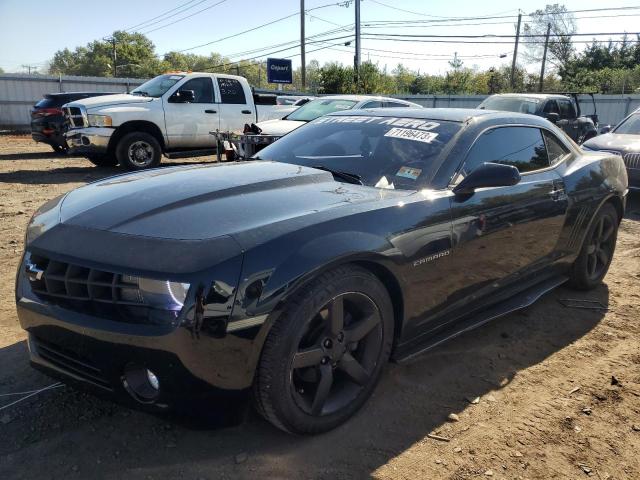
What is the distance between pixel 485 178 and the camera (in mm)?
3000

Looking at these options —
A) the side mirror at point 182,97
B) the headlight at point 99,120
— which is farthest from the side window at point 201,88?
the headlight at point 99,120

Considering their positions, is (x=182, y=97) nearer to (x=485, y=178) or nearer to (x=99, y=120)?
(x=99, y=120)

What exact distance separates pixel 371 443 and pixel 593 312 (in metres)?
2.64

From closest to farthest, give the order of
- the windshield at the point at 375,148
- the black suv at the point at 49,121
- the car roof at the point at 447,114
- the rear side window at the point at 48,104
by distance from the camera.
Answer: the windshield at the point at 375,148 < the car roof at the point at 447,114 < the black suv at the point at 49,121 < the rear side window at the point at 48,104

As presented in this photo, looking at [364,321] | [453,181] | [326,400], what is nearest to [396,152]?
[453,181]

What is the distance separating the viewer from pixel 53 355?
7.67 ft

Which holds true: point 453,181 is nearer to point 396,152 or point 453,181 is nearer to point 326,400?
point 396,152

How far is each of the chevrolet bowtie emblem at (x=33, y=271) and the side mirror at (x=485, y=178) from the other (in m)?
2.15

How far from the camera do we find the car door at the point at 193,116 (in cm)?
1062

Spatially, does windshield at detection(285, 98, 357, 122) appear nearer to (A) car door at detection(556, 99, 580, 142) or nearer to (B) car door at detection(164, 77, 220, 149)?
(B) car door at detection(164, 77, 220, 149)

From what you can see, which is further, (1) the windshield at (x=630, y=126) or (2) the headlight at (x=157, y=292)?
(1) the windshield at (x=630, y=126)

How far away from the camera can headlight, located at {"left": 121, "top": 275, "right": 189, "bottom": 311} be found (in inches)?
79.3

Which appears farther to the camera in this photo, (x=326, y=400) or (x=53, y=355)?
(x=326, y=400)

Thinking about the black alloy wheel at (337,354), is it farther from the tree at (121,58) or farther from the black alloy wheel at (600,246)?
the tree at (121,58)
